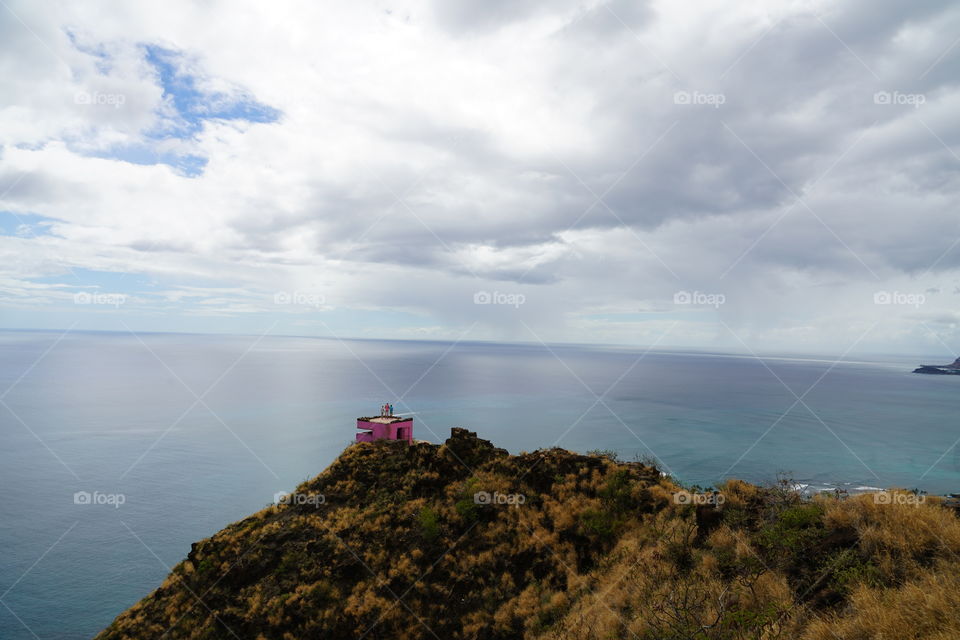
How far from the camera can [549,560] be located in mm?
19828

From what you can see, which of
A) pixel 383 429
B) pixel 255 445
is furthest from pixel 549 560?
pixel 255 445

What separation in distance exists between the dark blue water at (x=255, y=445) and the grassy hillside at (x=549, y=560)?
119 ft

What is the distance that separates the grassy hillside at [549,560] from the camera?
10.6 meters

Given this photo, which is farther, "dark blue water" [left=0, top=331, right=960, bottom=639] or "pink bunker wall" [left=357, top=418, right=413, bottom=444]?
"dark blue water" [left=0, top=331, right=960, bottom=639]

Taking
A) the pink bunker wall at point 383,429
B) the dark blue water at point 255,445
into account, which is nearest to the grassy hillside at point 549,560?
the pink bunker wall at point 383,429

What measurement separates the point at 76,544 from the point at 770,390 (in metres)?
208

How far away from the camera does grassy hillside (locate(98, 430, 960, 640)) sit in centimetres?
1055

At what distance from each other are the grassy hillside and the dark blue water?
36270 millimetres

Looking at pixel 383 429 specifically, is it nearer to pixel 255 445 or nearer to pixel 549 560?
pixel 549 560

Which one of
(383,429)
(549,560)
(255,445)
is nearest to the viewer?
(549,560)

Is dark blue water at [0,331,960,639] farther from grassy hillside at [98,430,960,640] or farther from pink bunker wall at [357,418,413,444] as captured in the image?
grassy hillside at [98,430,960,640]

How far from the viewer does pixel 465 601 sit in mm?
19406

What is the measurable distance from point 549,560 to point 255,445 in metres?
98.1

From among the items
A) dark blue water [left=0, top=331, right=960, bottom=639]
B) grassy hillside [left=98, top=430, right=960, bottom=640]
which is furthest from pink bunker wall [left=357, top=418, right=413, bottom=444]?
dark blue water [left=0, top=331, right=960, bottom=639]
